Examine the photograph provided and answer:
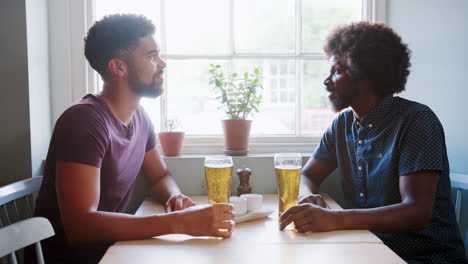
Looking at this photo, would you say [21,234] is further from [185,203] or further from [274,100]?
[274,100]

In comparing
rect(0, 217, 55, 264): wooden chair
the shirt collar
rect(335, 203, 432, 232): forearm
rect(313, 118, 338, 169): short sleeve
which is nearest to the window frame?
rect(313, 118, 338, 169): short sleeve

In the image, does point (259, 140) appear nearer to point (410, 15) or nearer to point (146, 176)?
point (146, 176)

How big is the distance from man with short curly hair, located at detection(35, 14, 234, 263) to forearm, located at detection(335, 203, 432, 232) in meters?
0.42

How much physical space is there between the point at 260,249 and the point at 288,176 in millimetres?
366

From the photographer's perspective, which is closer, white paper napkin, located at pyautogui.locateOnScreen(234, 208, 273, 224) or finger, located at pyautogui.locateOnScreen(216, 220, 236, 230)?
finger, located at pyautogui.locateOnScreen(216, 220, 236, 230)

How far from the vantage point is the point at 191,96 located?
2.52m

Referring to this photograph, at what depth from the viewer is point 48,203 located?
1611mm

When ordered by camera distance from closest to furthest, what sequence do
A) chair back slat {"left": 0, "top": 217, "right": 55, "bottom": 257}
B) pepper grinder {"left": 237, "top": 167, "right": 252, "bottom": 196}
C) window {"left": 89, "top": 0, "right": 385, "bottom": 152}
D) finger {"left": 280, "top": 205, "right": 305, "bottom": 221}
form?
chair back slat {"left": 0, "top": 217, "right": 55, "bottom": 257} < finger {"left": 280, "top": 205, "right": 305, "bottom": 221} < pepper grinder {"left": 237, "top": 167, "right": 252, "bottom": 196} < window {"left": 89, "top": 0, "right": 385, "bottom": 152}

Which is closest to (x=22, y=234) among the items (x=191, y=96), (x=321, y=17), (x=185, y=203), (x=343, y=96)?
(x=185, y=203)

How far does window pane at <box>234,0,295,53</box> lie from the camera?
99.4 inches

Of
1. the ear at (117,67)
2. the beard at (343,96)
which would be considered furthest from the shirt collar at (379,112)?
the ear at (117,67)

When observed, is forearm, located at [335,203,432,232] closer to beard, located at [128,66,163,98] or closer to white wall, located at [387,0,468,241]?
white wall, located at [387,0,468,241]

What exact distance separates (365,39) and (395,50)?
14 cm

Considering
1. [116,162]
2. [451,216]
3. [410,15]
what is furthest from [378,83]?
[116,162]
